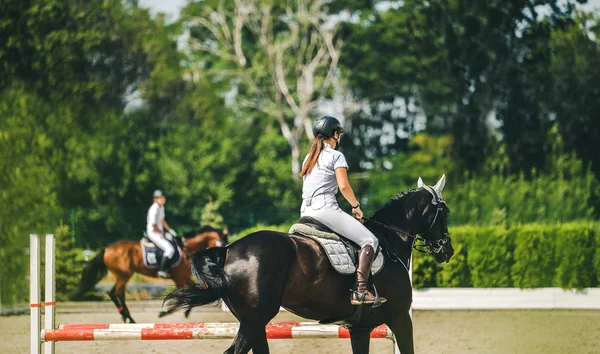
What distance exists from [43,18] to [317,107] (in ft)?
48.9

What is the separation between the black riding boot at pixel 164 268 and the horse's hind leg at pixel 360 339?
1033 cm

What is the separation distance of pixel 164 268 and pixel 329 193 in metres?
10.9

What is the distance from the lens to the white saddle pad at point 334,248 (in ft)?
25.6

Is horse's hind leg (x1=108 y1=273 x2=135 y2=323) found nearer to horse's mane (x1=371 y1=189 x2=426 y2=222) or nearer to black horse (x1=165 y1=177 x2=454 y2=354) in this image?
horse's mane (x1=371 y1=189 x2=426 y2=222)

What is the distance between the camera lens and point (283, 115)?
47.0 meters

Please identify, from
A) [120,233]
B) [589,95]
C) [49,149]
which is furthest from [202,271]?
[589,95]

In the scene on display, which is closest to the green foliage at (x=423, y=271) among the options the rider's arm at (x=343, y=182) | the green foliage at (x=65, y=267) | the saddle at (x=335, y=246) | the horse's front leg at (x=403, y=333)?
the green foliage at (x=65, y=267)

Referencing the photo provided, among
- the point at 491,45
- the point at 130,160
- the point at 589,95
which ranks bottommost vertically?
the point at 130,160

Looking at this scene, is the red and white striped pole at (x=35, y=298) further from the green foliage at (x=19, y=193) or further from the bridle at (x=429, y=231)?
the green foliage at (x=19, y=193)

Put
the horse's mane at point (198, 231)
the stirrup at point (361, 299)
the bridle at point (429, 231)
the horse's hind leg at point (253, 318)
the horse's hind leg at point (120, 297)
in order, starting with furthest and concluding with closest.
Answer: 1. the horse's mane at point (198, 231)
2. the horse's hind leg at point (120, 297)
3. the bridle at point (429, 231)
4. the stirrup at point (361, 299)
5. the horse's hind leg at point (253, 318)

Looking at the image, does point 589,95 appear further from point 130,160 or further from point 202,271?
point 202,271

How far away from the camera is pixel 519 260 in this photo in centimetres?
1931

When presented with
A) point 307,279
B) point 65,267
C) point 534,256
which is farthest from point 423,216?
point 65,267

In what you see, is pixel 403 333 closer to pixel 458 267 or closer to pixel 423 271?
pixel 423 271
